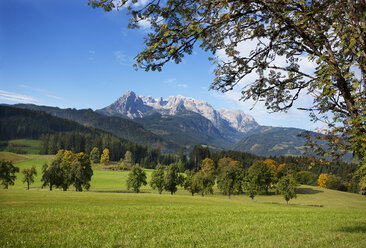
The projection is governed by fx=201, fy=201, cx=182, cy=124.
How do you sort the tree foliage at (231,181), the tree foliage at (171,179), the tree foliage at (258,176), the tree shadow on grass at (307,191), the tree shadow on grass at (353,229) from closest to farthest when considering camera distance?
the tree shadow on grass at (353,229), the tree foliage at (171,179), the tree foliage at (258,176), the tree foliage at (231,181), the tree shadow on grass at (307,191)

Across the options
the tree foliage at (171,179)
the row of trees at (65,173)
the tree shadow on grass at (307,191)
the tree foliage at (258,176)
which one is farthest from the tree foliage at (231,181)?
the row of trees at (65,173)

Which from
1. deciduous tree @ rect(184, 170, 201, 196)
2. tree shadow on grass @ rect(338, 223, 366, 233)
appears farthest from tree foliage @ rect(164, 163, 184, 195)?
tree shadow on grass @ rect(338, 223, 366, 233)

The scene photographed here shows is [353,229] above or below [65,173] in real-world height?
above

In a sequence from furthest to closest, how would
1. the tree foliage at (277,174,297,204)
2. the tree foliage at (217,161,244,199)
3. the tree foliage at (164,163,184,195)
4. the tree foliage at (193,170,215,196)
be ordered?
the tree foliage at (193,170,215,196)
the tree foliage at (217,161,244,199)
the tree foliage at (164,163,184,195)
the tree foliage at (277,174,297,204)

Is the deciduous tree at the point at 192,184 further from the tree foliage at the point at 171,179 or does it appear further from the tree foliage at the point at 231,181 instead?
the tree foliage at the point at 231,181

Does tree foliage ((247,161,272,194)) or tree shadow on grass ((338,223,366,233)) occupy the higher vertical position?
tree shadow on grass ((338,223,366,233))

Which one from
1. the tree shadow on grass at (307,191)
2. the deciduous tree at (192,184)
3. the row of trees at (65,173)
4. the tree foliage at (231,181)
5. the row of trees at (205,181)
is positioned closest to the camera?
the row of trees at (65,173)

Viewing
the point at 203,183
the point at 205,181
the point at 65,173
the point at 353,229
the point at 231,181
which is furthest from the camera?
the point at 205,181

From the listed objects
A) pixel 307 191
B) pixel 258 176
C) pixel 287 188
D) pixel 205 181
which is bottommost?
pixel 307 191

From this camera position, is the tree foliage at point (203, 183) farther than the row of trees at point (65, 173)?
Yes

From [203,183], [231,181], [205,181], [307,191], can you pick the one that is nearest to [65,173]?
[203,183]

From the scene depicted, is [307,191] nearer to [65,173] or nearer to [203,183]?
[203,183]

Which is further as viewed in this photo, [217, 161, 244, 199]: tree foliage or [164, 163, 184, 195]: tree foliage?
[217, 161, 244, 199]: tree foliage

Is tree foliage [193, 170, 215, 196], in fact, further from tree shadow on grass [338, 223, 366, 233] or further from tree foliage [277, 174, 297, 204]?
tree shadow on grass [338, 223, 366, 233]
